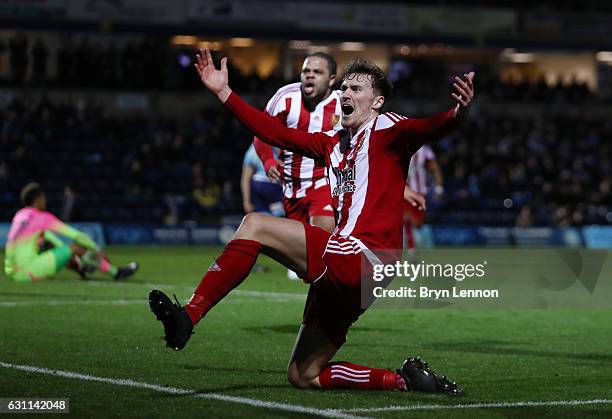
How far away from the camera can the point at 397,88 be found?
41.6 meters

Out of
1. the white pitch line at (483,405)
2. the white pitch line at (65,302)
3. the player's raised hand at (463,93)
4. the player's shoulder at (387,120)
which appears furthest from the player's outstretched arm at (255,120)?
the white pitch line at (65,302)

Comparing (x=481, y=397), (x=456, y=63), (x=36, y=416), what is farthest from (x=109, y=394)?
(x=456, y=63)

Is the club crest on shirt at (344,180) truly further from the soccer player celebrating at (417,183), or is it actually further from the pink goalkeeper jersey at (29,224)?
the soccer player celebrating at (417,183)

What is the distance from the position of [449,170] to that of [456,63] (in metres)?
13.1

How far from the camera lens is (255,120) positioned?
7.27 m

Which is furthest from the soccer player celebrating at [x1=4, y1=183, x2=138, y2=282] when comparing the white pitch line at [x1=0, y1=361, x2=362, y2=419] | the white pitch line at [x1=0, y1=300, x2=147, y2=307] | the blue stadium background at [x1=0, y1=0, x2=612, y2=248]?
the blue stadium background at [x1=0, y1=0, x2=612, y2=248]

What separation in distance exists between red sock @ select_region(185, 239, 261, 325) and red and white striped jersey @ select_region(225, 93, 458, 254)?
0.55m

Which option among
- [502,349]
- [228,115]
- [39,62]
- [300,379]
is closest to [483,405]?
[300,379]

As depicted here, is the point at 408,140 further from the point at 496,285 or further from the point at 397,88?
the point at 397,88

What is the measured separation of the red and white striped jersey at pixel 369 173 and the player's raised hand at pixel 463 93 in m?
0.32

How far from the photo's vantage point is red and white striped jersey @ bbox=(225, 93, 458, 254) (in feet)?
Answer: 22.9

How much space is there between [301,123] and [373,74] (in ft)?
11.7

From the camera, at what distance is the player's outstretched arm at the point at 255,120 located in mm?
7113

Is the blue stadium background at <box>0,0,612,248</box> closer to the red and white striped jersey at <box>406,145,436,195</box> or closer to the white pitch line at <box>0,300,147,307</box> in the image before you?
the red and white striped jersey at <box>406,145,436,195</box>
